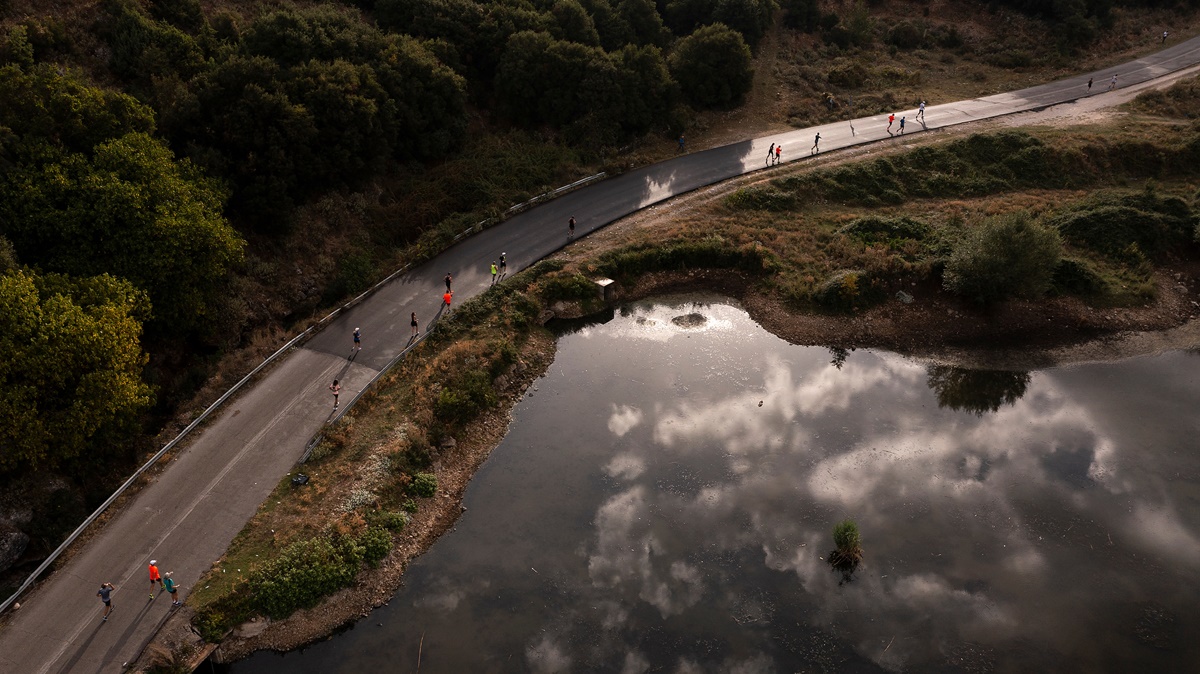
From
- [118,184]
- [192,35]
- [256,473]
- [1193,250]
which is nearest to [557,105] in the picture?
[192,35]

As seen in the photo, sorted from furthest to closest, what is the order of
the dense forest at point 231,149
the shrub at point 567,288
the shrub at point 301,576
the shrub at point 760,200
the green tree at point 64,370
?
the shrub at point 760,200
the shrub at point 567,288
the dense forest at point 231,149
the green tree at point 64,370
the shrub at point 301,576

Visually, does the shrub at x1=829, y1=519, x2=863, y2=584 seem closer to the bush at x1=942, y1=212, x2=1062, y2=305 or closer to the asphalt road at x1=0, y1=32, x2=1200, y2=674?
the bush at x1=942, y1=212, x2=1062, y2=305

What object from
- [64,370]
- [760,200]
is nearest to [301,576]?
[64,370]

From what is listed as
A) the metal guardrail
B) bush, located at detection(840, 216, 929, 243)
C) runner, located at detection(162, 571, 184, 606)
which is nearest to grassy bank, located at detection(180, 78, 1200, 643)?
bush, located at detection(840, 216, 929, 243)

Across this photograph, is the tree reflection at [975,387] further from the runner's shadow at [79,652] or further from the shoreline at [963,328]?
the runner's shadow at [79,652]

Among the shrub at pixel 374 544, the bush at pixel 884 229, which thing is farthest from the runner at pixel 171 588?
the bush at pixel 884 229

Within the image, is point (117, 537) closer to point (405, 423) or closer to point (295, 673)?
point (295, 673)
